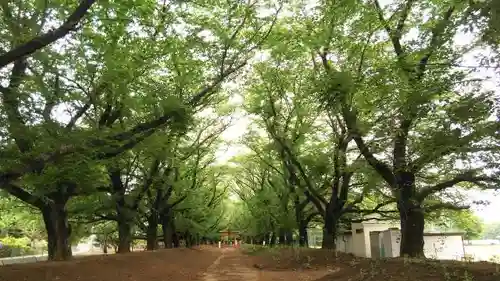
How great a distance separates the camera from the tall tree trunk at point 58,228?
16.1 metres

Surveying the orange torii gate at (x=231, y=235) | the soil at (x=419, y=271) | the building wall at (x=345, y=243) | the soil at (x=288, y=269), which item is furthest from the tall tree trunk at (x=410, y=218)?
the orange torii gate at (x=231, y=235)

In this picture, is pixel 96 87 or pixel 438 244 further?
pixel 438 244

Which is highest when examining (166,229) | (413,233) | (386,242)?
(166,229)

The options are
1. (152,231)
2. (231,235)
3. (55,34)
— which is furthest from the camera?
(231,235)

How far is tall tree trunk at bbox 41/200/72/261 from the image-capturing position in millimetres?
16078

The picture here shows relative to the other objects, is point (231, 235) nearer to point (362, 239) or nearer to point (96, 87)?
point (362, 239)

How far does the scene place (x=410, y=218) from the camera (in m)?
14.7

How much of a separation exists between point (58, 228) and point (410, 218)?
12.7 metres

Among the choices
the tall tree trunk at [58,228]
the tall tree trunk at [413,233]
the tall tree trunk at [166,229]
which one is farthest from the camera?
the tall tree trunk at [166,229]

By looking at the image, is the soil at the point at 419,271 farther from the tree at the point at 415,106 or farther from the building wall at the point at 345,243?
the building wall at the point at 345,243

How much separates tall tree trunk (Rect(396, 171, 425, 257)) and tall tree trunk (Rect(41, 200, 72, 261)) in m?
12.1

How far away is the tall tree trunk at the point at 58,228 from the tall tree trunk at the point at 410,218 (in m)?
12.1

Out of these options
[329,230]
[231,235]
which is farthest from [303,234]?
[231,235]

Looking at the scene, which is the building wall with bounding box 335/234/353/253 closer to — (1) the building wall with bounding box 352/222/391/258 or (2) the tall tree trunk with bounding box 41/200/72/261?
(1) the building wall with bounding box 352/222/391/258
